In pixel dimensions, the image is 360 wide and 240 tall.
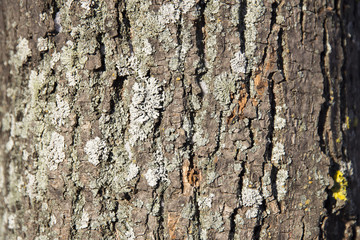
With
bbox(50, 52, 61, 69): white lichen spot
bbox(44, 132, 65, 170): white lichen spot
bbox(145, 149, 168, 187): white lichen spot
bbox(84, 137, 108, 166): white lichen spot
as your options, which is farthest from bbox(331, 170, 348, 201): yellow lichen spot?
bbox(50, 52, 61, 69): white lichen spot

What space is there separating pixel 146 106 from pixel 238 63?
372mm

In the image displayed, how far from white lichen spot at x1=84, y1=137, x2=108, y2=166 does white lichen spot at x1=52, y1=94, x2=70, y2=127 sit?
147 mm

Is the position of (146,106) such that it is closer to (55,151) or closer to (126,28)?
(126,28)

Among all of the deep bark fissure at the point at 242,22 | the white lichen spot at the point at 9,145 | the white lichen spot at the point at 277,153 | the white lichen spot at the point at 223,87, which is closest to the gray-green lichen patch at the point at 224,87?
the white lichen spot at the point at 223,87

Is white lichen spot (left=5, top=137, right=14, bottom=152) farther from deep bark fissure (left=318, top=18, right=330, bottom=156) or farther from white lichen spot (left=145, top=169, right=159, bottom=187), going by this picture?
deep bark fissure (left=318, top=18, right=330, bottom=156)

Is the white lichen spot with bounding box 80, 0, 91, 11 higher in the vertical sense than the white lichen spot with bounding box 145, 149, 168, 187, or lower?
higher

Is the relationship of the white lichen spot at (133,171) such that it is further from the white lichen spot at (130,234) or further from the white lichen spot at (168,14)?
the white lichen spot at (168,14)

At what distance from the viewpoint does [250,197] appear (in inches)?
49.5

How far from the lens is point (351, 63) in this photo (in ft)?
5.27

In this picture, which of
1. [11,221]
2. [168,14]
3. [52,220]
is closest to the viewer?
[168,14]

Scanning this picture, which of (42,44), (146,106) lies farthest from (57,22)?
(146,106)

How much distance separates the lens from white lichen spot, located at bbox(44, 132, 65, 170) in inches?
50.8

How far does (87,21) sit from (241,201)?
0.87 m

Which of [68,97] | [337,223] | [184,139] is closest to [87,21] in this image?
[68,97]
